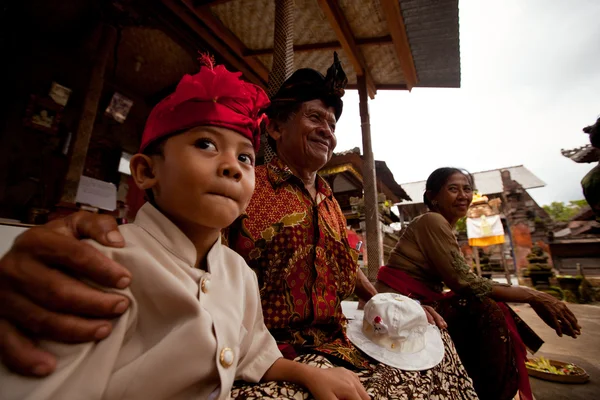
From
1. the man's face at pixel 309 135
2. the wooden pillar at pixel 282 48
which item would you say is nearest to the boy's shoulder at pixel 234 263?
the man's face at pixel 309 135

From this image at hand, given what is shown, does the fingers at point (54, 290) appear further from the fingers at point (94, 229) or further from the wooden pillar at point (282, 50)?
the wooden pillar at point (282, 50)

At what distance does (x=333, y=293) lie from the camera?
1.73 meters

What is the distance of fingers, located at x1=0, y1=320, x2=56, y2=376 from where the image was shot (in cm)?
63

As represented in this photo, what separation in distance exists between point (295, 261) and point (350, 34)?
4804 millimetres

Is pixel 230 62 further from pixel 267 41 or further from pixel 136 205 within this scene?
pixel 136 205

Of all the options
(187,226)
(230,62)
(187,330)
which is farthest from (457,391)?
(230,62)

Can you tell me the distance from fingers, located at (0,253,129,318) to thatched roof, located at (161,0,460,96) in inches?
182

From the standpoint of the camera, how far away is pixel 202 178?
0.93 metres

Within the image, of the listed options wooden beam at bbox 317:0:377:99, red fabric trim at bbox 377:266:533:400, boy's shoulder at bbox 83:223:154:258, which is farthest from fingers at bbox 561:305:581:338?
wooden beam at bbox 317:0:377:99

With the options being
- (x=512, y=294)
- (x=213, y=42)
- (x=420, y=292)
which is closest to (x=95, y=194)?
(x=213, y=42)

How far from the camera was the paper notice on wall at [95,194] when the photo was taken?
4816mm

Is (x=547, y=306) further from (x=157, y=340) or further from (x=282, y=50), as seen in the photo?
(x=282, y=50)

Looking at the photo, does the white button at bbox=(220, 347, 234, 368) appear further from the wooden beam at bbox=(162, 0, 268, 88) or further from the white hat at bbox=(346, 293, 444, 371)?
the wooden beam at bbox=(162, 0, 268, 88)

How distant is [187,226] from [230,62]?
17.2 feet
